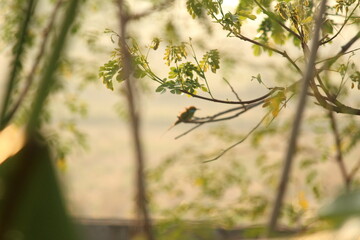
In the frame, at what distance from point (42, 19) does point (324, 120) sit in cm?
178

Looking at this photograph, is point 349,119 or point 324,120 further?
point 324,120

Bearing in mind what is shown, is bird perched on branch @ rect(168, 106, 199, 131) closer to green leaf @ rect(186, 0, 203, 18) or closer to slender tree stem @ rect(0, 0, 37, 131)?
green leaf @ rect(186, 0, 203, 18)

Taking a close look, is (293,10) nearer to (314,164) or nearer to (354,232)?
(354,232)

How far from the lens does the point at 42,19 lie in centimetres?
361

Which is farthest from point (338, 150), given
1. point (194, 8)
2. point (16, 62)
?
point (16, 62)

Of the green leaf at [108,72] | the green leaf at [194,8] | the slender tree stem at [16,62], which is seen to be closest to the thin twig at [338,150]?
the green leaf at [194,8]

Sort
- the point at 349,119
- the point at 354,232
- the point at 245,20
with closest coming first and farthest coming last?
the point at 354,232 < the point at 245,20 < the point at 349,119

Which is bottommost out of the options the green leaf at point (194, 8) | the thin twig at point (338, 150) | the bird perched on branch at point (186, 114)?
the thin twig at point (338, 150)

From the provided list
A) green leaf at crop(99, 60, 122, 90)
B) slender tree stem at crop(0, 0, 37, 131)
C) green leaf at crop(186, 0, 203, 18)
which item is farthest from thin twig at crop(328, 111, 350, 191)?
slender tree stem at crop(0, 0, 37, 131)

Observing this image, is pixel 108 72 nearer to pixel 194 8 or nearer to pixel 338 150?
pixel 194 8

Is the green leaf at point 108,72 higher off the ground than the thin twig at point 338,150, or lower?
higher

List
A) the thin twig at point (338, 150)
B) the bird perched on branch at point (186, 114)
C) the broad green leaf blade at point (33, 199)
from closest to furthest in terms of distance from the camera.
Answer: the broad green leaf blade at point (33, 199), the bird perched on branch at point (186, 114), the thin twig at point (338, 150)

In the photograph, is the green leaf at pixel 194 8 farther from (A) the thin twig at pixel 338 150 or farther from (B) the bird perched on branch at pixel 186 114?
(A) the thin twig at pixel 338 150

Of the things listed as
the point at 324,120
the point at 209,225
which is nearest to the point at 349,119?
the point at 324,120
